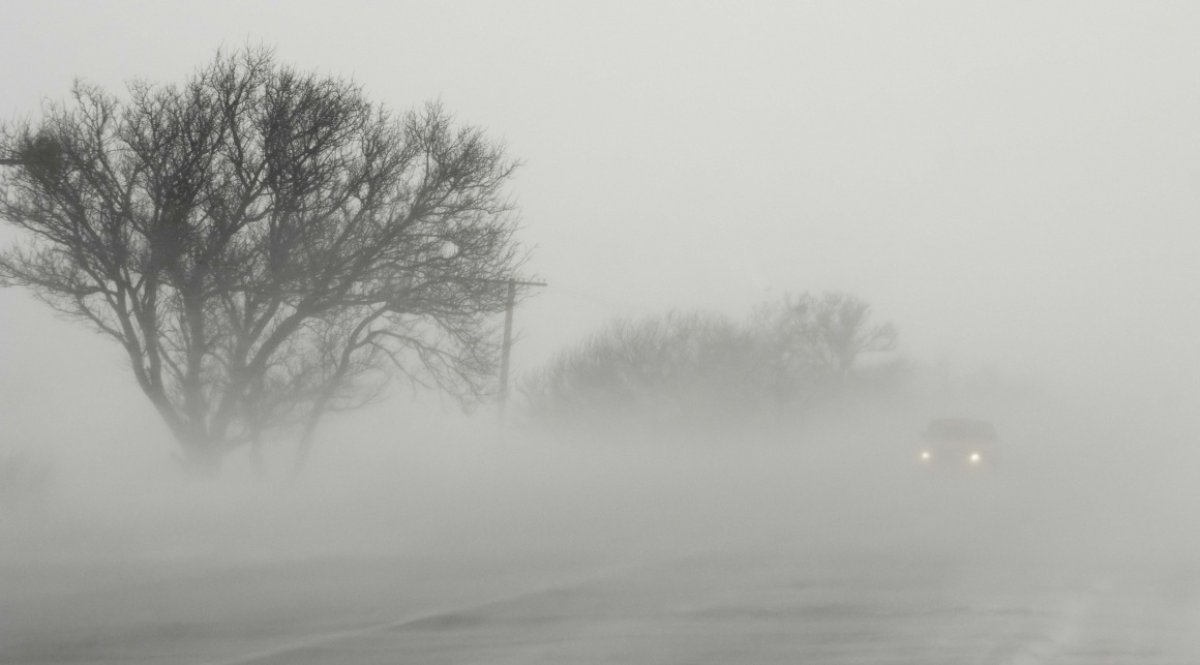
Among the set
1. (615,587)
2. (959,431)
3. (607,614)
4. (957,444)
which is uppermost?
(959,431)

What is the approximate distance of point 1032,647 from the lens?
31.6 ft

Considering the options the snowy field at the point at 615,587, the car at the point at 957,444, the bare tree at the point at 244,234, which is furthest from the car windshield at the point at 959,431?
the bare tree at the point at 244,234

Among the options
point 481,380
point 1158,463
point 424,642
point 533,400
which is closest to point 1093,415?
point 1158,463

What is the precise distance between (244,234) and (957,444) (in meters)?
18.3

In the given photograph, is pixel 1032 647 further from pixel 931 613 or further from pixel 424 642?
pixel 424 642

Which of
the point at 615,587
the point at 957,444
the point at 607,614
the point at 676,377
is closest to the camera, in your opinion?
the point at 607,614

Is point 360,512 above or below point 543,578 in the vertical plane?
above

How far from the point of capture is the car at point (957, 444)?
31.0 m

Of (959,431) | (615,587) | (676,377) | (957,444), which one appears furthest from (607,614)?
(676,377)

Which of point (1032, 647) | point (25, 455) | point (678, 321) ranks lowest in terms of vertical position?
point (1032, 647)

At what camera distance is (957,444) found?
31125 mm

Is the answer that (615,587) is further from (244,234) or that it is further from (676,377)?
(676,377)

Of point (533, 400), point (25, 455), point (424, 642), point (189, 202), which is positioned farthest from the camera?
point (533, 400)

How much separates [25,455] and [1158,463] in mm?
39118
